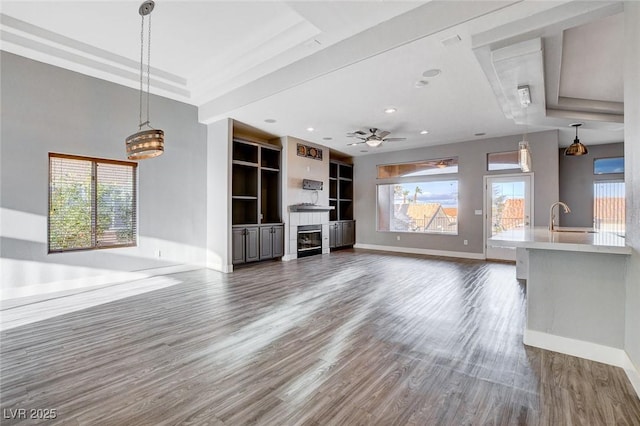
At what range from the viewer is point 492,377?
2.27 m

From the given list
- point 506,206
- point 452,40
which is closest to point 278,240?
point 452,40

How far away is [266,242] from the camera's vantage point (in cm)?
722

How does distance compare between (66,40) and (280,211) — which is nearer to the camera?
(66,40)

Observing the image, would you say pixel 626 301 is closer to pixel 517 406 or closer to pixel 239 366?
pixel 517 406

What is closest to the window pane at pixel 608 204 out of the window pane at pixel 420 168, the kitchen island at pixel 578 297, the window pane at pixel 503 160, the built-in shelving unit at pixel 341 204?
the window pane at pixel 503 160

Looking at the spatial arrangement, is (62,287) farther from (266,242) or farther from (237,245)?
(266,242)

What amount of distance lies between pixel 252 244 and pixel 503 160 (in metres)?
6.58

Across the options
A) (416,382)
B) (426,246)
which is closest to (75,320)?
(416,382)

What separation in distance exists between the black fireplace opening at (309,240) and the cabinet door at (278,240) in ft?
2.14

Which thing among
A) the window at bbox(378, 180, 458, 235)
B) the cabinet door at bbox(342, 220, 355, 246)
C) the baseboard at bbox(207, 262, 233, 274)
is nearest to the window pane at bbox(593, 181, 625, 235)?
the window at bbox(378, 180, 458, 235)

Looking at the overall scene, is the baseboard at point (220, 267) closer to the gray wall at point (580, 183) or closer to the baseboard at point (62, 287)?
the baseboard at point (62, 287)

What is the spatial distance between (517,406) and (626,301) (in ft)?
4.51

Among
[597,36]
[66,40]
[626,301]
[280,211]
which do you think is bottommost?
[626,301]

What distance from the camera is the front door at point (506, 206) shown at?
7.31 meters
